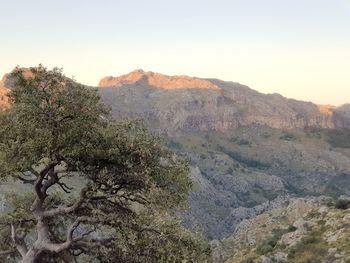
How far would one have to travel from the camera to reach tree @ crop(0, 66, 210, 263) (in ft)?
82.3

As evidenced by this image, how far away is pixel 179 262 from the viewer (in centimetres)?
2459

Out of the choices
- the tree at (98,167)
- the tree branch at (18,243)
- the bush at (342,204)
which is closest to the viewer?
the tree at (98,167)

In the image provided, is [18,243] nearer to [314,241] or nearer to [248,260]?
[314,241]

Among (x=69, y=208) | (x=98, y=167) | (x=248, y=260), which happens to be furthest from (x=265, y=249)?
(x=98, y=167)

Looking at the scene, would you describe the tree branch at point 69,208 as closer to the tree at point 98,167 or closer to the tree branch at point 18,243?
the tree at point 98,167

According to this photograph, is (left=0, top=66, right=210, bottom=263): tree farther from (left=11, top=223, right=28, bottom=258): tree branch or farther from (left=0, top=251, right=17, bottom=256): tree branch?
(left=0, top=251, right=17, bottom=256): tree branch

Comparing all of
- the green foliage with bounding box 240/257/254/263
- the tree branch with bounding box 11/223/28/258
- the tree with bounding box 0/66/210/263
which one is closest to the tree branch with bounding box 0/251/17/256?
the tree branch with bounding box 11/223/28/258

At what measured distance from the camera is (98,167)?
89.3ft

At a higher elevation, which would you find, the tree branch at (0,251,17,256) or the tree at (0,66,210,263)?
the tree at (0,66,210,263)

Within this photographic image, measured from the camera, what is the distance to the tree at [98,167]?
987 inches

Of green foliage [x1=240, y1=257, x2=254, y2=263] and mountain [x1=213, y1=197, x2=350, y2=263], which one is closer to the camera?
mountain [x1=213, y1=197, x2=350, y2=263]

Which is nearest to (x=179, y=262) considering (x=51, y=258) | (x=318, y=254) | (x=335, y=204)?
(x=51, y=258)

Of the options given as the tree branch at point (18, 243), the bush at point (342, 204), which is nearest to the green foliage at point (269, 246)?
the bush at point (342, 204)

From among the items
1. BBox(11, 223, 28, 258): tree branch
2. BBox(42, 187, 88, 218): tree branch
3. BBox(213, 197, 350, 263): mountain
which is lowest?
BBox(213, 197, 350, 263): mountain
